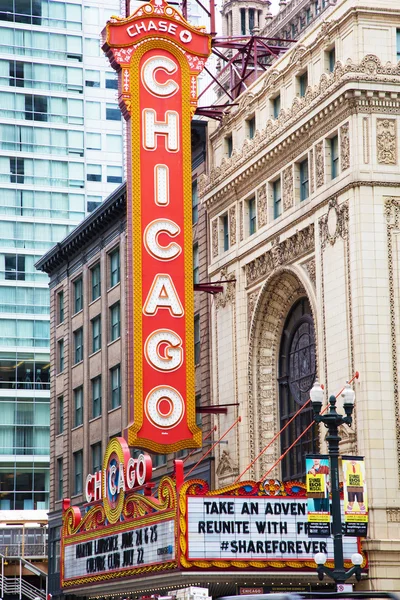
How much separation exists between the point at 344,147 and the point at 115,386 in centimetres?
2496

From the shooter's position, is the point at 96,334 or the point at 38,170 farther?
the point at 38,170

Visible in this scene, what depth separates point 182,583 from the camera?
3988 centimetres

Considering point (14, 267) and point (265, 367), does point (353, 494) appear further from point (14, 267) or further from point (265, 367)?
point (14, 267)

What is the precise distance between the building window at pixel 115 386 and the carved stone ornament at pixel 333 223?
22.1 m

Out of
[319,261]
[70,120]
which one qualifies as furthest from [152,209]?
[70,120]

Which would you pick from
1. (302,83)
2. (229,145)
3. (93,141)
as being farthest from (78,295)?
(93,141)

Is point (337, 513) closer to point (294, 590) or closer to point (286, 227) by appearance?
point (294, 590)

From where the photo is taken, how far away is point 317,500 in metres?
30.7

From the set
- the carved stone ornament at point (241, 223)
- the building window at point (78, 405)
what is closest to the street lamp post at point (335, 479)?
the carved stone ornament at point (241, 223)

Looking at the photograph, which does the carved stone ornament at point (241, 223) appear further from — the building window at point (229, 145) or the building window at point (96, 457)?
the building window at point (96, 457)

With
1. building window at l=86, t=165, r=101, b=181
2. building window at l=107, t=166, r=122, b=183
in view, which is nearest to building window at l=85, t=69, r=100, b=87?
building window at l=86, t=165, r=101, b=181

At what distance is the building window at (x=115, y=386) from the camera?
61.8m

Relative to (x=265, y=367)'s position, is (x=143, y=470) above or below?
below

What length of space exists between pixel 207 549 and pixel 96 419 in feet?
89.4
